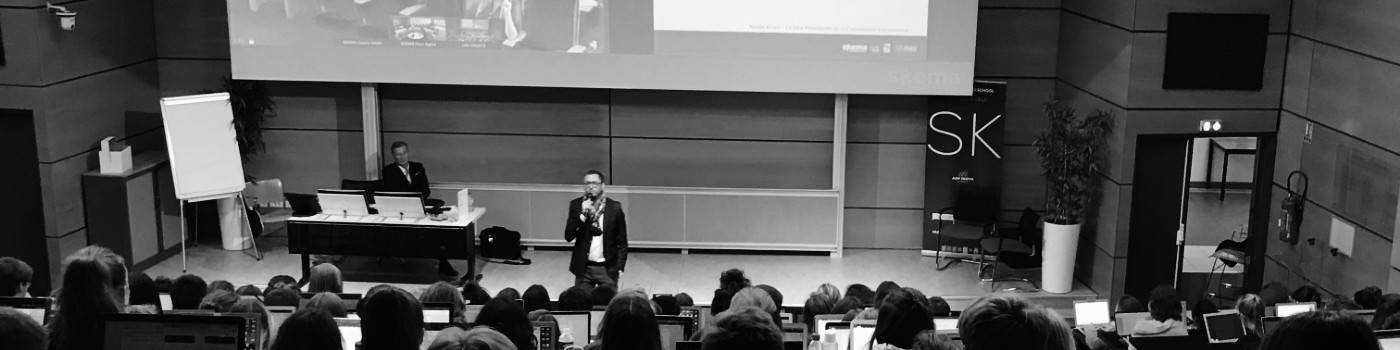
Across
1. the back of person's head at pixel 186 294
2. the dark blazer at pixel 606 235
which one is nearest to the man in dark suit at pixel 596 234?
the dark blazer at pixel 606 235

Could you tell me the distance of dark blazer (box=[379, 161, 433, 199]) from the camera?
11.1 meters

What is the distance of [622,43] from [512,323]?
557cm

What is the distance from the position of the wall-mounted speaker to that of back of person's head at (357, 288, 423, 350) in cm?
735

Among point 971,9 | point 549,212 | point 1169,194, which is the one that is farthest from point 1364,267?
point 549,212

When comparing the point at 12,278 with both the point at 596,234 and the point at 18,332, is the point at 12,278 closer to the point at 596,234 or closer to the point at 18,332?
the point at 18,332

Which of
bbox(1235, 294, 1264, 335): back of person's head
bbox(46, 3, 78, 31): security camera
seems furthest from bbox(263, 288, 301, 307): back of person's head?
bbox(1235, 294, 1264, 335): back of person's head

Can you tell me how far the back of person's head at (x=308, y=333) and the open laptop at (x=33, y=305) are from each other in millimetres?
2611

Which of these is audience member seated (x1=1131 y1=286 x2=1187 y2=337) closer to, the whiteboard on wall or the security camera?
the whiteboard on wall

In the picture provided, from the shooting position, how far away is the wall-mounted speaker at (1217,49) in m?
9.58

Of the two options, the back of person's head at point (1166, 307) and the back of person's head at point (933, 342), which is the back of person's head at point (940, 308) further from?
the back of person's head at point (933, 342)

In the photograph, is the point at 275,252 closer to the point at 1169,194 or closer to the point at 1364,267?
the point at 1169,194

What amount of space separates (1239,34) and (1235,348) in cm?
464

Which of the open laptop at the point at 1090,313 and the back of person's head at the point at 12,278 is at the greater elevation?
the back of person's head at the point at 12,278

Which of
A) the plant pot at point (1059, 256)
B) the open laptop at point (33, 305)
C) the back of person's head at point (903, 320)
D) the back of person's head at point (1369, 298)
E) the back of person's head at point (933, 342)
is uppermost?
the back of person's head at point (933, 342)
